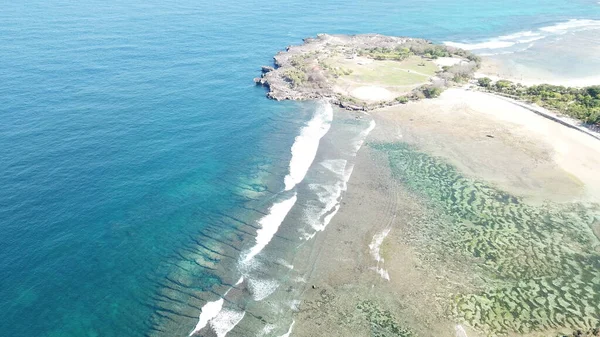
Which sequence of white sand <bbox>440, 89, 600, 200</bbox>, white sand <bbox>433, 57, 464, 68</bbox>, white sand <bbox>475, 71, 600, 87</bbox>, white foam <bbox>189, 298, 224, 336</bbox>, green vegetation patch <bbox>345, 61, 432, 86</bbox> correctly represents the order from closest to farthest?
white foam <bbox>189, 298, 224, 336</bbox>
white sand <bbox>440, 89, 600, 200</bbox>
white sand <bbox>475, 71, 600, 87</bbox>
green vegetation patch <bbox>345, 61, 432, 86</bbox>
white sand <bbox>433, 57, 464, 68</bbox>

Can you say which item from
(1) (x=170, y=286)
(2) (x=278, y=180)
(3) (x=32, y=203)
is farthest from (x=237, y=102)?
(1) (x=170, y=286)

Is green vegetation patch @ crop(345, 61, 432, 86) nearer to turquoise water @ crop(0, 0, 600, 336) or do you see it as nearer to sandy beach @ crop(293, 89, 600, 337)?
sandy beach @ crop(293, 89, 600, 337)

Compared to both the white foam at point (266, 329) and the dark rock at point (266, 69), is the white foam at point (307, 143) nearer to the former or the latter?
the dark rock at point (266, 69)

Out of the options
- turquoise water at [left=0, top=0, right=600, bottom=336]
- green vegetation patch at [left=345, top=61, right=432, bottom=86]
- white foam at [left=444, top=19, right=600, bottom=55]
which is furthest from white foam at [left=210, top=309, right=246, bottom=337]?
white foam at [left=444, top=19, right=600, bottom=55]

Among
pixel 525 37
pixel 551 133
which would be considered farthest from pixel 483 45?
pixel 551 133

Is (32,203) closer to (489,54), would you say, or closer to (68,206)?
(68,206)

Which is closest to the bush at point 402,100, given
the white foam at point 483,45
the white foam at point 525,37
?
the white foam at point 483,45

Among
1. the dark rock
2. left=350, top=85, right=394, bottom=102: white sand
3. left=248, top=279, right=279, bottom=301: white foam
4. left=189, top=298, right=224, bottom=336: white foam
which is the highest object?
the dark rock
